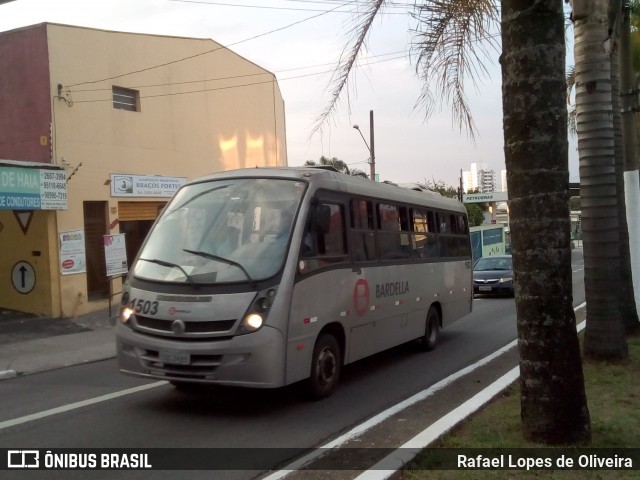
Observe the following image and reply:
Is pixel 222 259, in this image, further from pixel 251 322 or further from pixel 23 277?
pixel 23 277

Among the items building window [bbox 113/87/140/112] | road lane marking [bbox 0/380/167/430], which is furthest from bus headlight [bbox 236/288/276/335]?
building window [bbox 113/87/140/112]

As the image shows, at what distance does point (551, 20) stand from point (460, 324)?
1099cm

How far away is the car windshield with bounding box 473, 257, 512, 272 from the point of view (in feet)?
74.3

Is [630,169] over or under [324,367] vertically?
over

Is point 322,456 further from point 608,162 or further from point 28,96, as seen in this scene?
point 28,96

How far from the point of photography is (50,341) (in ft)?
44.0

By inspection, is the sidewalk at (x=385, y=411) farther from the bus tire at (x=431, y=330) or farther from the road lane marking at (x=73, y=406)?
the road lane marking at (x=73, y=406)

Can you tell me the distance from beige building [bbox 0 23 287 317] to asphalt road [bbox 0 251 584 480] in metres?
6.28

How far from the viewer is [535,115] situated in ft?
16.7

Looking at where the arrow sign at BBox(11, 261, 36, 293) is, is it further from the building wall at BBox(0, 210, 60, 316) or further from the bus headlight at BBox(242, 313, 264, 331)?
the bus headlight at BBox(242, 313, 264, 331)

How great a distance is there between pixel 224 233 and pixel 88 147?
11.5m

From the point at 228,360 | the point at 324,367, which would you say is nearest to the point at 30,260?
the point at 324,367

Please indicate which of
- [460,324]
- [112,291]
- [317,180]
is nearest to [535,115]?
[317,180]

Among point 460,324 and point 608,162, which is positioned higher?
point 608,162
